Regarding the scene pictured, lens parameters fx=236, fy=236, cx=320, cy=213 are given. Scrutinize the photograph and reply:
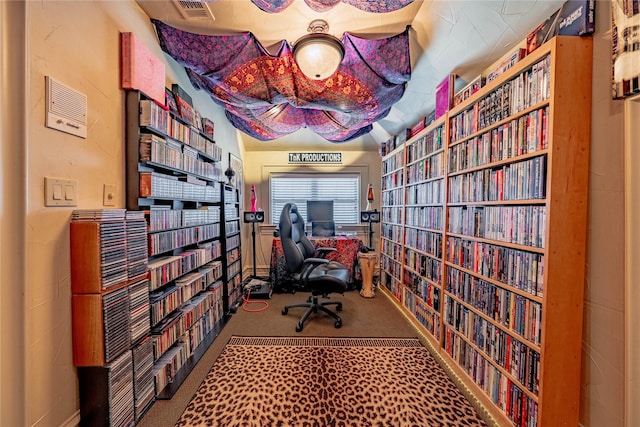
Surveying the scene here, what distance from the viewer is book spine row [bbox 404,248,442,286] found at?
202 centimetres

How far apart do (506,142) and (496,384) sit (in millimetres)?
1359

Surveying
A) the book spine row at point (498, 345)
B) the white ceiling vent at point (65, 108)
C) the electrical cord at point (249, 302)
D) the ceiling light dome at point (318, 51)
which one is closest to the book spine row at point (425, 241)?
the book spine row at point (498, 345)

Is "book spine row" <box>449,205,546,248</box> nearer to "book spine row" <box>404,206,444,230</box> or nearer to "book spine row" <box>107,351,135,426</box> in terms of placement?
"book spine row" <box>404,206,444,230</box>

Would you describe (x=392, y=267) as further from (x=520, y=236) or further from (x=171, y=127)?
(x=171, y=127)

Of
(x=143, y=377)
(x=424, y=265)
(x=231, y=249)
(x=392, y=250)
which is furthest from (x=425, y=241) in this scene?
(x=143, y=377)

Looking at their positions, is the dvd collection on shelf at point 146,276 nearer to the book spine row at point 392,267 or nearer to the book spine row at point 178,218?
the book spine row at point 178,218

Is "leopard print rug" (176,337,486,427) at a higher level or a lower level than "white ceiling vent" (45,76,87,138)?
lower

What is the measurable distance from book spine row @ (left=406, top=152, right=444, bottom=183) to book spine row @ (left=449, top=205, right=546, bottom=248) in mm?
442

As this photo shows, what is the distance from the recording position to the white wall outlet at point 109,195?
4.20ft

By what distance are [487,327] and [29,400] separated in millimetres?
2217

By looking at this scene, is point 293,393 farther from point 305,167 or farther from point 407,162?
point 305,167

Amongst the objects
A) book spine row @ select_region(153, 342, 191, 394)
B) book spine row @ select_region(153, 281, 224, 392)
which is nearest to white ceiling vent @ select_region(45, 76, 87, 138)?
book spine row @ select_region(153, 281, 224, 392)

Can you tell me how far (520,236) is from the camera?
3.94ft

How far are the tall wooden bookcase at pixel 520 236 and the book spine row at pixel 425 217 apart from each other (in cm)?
14
